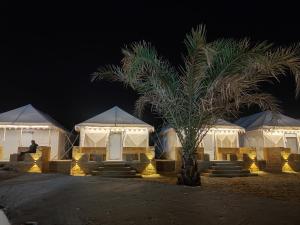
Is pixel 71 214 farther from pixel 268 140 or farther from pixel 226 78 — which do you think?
pixel 268 140

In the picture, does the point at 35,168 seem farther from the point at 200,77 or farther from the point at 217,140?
the point at 217,140

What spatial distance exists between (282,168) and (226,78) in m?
12.4

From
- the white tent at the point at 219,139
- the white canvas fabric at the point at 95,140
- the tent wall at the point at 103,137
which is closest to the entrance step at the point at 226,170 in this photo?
the white tent at the point at 219,139

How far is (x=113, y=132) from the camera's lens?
19.2 meters

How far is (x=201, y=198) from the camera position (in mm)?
5816

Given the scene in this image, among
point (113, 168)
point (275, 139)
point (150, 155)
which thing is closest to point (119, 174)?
point (113, 168)

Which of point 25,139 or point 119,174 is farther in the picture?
point 25,139

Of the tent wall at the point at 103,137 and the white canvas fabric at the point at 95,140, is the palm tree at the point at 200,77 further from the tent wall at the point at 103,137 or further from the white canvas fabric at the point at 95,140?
the white canvas fabric at the point at 95,140

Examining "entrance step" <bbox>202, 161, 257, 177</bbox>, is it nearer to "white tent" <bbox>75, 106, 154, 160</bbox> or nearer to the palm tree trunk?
the palm tree trunk

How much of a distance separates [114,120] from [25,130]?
268 inches

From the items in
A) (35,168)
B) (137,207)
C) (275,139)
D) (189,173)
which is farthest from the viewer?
(275,139)

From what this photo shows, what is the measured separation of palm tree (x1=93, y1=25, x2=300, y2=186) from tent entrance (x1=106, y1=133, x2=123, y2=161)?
30.1 feet

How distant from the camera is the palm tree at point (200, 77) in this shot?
7504 mm

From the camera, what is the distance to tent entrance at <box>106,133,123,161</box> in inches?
709
